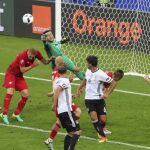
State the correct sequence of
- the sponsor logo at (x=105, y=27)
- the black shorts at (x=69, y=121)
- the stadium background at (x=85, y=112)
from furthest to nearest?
1. the sponsor logo at (x=105, y=27)
2. the stadium background at (x=85, y=112)
3. the black shorts at (x=69, y=121)

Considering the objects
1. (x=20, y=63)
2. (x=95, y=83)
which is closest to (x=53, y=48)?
(x=20, y=63)

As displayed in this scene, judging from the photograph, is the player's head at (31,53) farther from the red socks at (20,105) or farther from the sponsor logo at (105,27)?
the sponsor logo at (105,27)

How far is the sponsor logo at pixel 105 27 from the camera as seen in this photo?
84.2 ft

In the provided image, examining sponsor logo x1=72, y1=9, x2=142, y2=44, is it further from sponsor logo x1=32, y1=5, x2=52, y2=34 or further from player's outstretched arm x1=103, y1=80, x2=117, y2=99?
player's outstretched arm x1=103, y1=80, x2=117, y2=99

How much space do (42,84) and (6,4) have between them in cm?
932

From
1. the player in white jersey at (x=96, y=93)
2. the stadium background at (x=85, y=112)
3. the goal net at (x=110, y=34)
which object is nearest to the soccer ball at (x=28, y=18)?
the stadium background at (x=85, y=112)

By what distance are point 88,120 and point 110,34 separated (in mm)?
8220

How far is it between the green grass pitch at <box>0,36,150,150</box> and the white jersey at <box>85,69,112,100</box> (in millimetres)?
935

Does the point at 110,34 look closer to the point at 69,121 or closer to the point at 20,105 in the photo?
the point at 20,105

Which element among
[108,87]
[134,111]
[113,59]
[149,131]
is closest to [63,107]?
[108,87]

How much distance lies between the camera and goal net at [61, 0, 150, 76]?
25.2 meters

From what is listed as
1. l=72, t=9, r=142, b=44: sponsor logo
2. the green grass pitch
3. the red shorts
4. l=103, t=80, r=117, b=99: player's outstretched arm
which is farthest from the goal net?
l=103, t=80, r=117, b=99: player's outstretched arm

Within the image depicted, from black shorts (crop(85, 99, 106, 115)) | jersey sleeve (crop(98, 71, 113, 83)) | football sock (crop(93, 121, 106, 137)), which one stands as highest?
jersey sleeve (crop(98, 71, 113, 83))

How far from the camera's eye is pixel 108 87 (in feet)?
54.1
